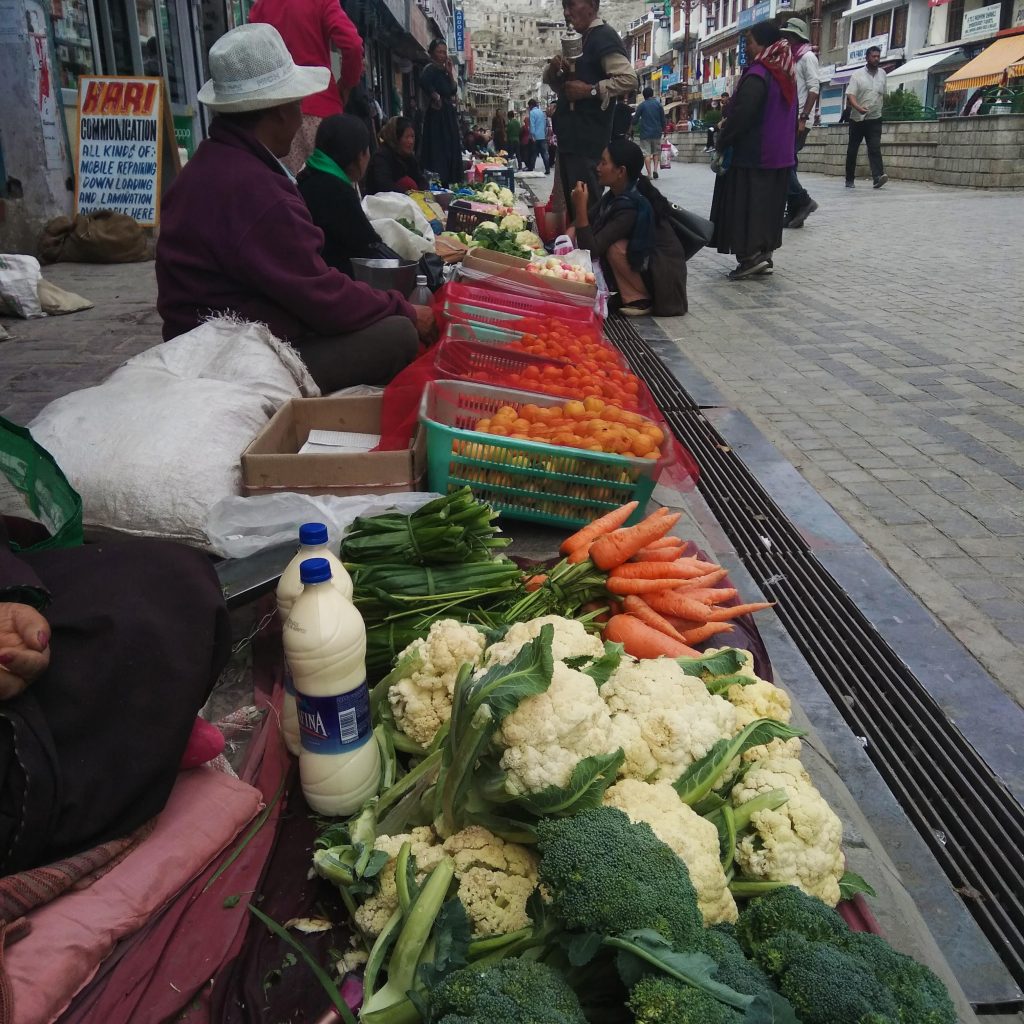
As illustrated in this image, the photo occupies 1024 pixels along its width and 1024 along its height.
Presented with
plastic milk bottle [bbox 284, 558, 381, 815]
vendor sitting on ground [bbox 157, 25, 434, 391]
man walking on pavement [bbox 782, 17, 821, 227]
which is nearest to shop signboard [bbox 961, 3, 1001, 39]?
man walking on pavement [bbox 782, 17, 821, 227]

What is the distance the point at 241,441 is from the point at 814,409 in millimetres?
3758

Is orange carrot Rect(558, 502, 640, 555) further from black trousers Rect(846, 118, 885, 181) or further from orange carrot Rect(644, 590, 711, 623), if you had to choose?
black trousers Rect(846, 118, 885, 181)

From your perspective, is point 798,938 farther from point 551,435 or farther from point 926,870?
point 551,435

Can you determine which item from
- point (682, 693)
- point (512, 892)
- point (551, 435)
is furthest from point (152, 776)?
point (551, 435)

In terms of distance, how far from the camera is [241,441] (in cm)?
323

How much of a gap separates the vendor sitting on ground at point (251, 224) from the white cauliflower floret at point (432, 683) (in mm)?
2259

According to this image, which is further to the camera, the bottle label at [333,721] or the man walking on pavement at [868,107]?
the man walking on pavement at [868,107]

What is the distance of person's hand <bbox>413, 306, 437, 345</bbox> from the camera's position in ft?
15.4

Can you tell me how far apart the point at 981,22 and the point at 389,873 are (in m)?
47.6

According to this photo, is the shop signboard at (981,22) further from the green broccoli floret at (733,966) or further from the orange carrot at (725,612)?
the green broccoli floret at (733,966)

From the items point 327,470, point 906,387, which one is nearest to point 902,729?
point 327,470

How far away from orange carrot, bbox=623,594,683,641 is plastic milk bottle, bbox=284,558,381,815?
3.10 feet

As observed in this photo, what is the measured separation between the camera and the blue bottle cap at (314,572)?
1801mm

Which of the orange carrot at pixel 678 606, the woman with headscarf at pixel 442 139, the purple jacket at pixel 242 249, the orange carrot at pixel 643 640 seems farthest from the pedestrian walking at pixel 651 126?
the orange carrot at pixel 643 640
